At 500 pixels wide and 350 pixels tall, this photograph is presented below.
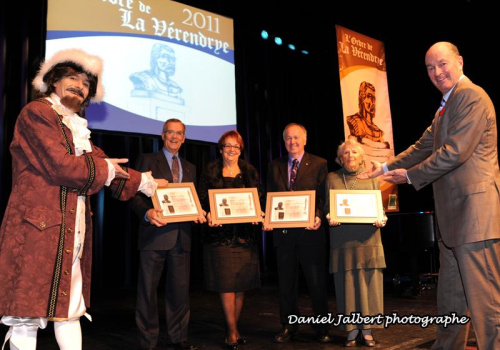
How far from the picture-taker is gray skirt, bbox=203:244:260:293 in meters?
3.56

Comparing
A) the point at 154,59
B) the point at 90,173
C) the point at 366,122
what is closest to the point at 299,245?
the point at 90,173

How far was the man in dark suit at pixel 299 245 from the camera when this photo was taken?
371cm

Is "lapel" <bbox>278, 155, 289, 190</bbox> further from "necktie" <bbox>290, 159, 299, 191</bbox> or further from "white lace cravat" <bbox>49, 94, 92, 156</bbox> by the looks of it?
"white lace cravat" <bbox>49, 94, 92, 156</bbox>

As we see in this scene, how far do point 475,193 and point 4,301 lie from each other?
7.55 feet

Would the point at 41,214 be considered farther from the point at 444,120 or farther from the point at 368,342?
the point at 368,342

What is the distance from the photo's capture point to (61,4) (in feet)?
15.4

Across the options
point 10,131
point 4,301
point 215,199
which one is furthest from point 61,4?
point 4,301

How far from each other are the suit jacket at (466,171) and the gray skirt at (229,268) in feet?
4.83

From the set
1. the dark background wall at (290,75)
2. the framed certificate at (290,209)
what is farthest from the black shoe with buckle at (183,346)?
the dark background wall at (290,75)

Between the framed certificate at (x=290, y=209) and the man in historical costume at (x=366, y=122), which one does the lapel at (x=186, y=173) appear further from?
the man in historical costume at (x=366, y=122)

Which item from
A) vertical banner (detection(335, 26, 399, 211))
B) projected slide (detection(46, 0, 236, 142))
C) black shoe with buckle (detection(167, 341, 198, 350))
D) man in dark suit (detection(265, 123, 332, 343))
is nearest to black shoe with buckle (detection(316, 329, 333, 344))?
man in dark suit (detection(265, 123, 332, 343))

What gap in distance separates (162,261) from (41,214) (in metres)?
1.58

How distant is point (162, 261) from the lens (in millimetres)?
3572

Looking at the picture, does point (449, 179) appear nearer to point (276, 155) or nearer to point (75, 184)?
point (75, 184)
